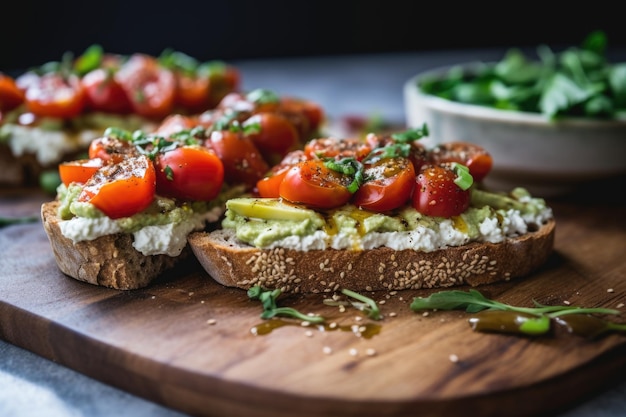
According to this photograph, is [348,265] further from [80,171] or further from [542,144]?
[542,144]

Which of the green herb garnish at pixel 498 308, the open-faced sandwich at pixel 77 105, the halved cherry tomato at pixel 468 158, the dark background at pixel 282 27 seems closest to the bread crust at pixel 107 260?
the green herb garnish at pixel 498 308

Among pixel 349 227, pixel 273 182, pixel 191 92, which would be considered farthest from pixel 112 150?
pixel 191 92

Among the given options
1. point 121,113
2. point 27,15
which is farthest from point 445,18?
point 121,113

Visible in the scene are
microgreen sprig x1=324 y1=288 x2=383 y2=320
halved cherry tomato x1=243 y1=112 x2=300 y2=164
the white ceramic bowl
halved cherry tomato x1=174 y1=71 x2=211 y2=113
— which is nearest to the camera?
microgreen sprig x1=324 y1=288 x2=383 y2=320

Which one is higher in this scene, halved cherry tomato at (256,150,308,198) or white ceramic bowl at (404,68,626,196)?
halved cherry tomato at (256,150,308,198)

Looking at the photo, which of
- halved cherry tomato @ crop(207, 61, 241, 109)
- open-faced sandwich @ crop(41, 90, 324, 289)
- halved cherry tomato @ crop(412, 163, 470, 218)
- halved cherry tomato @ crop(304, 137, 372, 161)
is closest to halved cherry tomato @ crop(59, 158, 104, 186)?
open-faced sandwich @ crop(41, 90, 324, 289)

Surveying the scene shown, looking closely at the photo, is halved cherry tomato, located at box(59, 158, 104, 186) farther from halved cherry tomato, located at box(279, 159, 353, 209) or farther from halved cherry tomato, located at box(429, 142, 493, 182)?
halved cherry tomato, located at box(429, 142, 493, 182)

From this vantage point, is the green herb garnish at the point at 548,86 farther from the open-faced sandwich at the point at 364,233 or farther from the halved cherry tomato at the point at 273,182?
the halved cherry tomato at the point at 273,182
